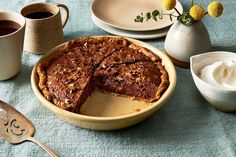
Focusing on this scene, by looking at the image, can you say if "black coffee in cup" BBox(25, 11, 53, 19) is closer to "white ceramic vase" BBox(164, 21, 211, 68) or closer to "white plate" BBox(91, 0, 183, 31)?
"white plate" BBox(91, 0, 183, 31)

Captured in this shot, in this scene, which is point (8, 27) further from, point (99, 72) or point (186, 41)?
point (186, 41)

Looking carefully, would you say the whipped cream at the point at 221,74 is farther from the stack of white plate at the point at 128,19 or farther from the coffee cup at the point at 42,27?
the coffee cup at the point at 42,27

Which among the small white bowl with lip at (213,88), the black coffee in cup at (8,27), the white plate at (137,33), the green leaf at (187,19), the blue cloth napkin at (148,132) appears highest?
the green leaf at (187,19)

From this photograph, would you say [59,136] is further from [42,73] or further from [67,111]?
[42,73]

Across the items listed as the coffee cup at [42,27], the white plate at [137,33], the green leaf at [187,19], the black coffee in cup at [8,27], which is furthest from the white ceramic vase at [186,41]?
the black coffee in cup at [8,27]

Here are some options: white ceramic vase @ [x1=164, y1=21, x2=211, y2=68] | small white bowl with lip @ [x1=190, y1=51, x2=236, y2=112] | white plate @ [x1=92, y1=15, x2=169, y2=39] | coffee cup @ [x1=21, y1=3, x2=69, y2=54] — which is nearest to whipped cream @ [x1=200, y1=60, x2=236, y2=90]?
small white bowl with lip @ [x1=190, y1=51, x2=236, y2=112]

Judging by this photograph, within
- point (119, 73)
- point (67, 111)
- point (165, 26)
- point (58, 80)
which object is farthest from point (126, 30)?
point (67, 111)
